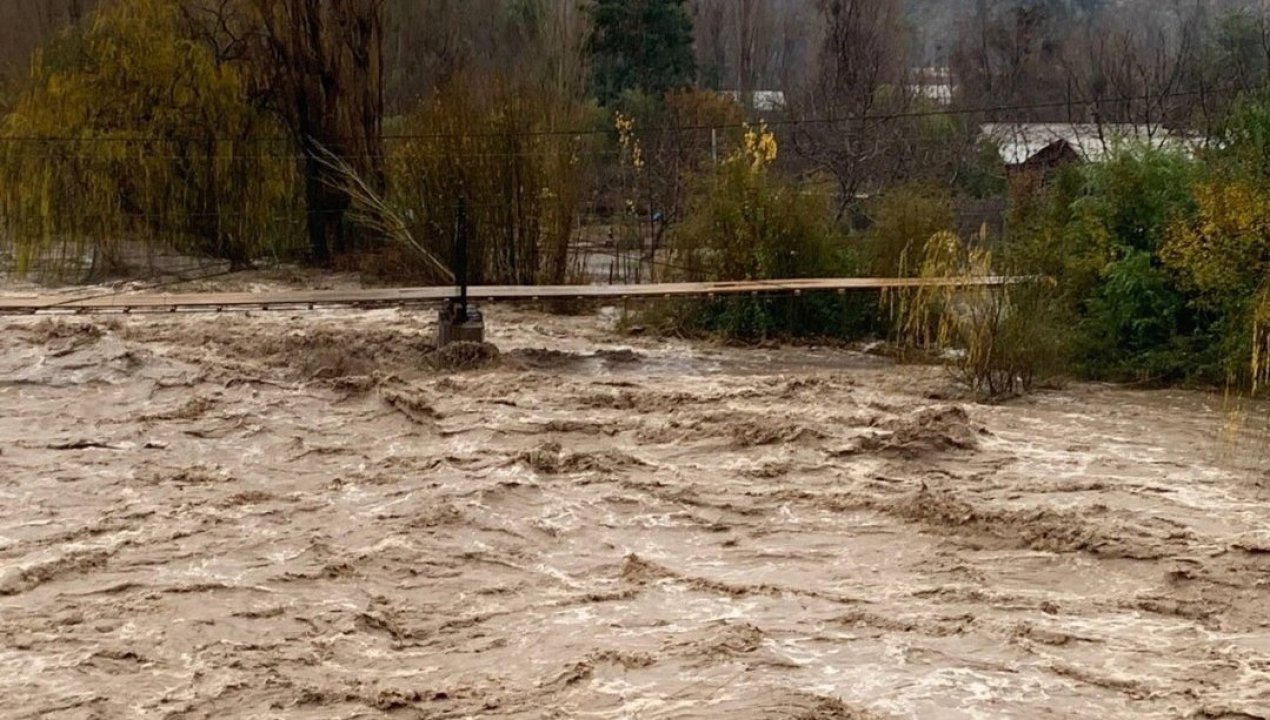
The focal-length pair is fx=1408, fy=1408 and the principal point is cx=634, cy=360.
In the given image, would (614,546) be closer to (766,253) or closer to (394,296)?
(394,296)

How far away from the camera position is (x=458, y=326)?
11859mm

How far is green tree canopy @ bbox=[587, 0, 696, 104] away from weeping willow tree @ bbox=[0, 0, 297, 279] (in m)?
12.6

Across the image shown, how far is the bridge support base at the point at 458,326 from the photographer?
1186cm

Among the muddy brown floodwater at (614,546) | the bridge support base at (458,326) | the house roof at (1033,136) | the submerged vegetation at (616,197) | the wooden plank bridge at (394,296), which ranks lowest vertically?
A: the muddy brown floodwater at (614,546)

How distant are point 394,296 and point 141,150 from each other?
6.71 metres

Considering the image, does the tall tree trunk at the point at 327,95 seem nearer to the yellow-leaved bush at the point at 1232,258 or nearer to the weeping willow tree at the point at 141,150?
the weeping willow tree at the point at 141,150

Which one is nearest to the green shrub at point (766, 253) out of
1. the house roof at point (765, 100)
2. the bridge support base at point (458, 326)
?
the bridge support base at point (458, 326)

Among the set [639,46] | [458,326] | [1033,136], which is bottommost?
[458,326]

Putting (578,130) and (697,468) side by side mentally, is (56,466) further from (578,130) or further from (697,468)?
(578,130)

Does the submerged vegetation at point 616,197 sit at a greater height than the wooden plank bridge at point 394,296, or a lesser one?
greater

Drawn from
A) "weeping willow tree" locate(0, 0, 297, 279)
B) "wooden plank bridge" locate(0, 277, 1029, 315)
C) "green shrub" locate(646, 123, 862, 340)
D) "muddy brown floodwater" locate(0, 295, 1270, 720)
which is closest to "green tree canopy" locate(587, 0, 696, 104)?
"weeping willow tree" locate(0, 0, 297, 279)

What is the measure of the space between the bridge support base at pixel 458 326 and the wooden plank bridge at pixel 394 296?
0.12 meters

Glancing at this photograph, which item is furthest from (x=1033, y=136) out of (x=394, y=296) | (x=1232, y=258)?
(x=394, y=296)

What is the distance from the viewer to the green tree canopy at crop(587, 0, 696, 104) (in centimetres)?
2931
